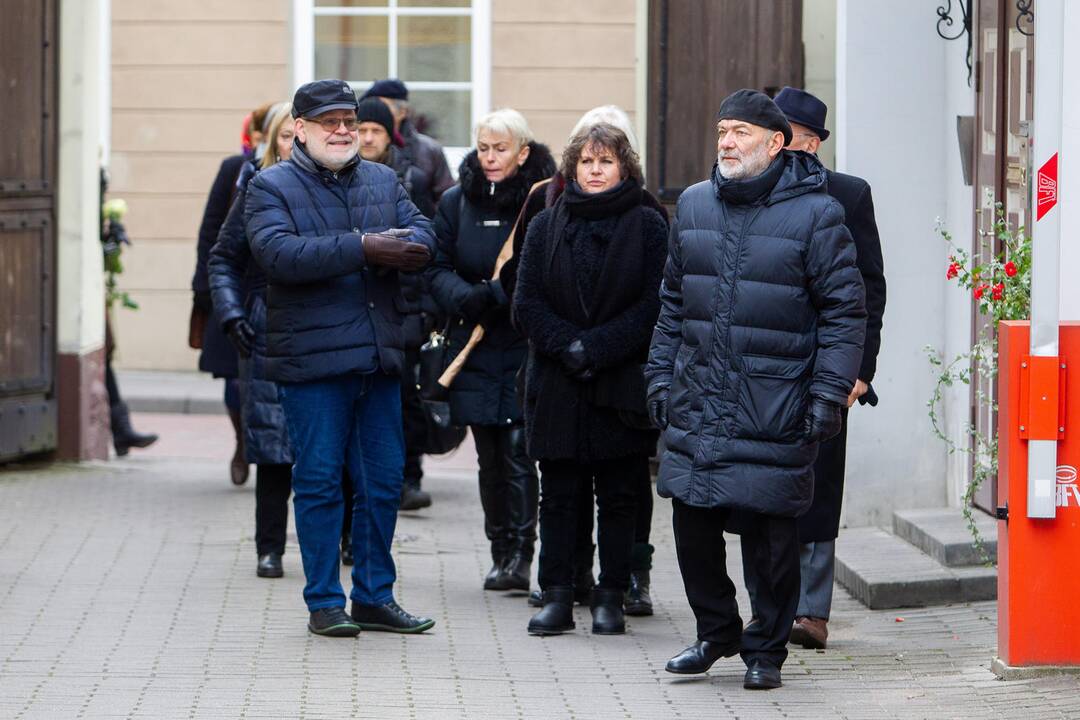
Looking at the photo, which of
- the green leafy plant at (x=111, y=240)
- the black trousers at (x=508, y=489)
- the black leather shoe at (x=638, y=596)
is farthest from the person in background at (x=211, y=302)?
the black leather shoe at (x=638, y=596)

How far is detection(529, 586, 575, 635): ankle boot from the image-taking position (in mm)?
7328

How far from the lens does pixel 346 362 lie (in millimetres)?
7059

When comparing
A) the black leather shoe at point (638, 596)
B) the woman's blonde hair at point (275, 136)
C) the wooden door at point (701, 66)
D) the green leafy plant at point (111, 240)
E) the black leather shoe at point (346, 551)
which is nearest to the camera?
the black leather shoe at point (638, 596)

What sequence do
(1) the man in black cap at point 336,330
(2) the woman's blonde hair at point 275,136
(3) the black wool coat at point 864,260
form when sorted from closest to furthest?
(3) the black wool coat at point 864,260, (1) the man in black cap at point 336,330, (2) the woman's blonde hair at point 275,136

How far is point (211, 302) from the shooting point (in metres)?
9.79

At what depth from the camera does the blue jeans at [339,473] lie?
23.6 feet

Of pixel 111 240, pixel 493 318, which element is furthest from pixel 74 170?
pixel 493 318

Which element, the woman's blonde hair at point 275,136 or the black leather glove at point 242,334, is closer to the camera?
the black leather glove at point 242,334

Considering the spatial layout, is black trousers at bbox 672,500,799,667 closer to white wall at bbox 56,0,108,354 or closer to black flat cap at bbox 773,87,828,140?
black flat cap at bbox 773,87,828,140

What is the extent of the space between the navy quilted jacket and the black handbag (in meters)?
1.06

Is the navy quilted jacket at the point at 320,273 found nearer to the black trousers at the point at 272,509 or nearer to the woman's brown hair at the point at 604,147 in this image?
the woman's brown hair at the point at 604,147

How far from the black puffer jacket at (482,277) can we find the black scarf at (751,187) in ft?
5.80

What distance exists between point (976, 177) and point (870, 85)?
600 millimetres

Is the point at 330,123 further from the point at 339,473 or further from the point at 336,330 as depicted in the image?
the point at 339,473
